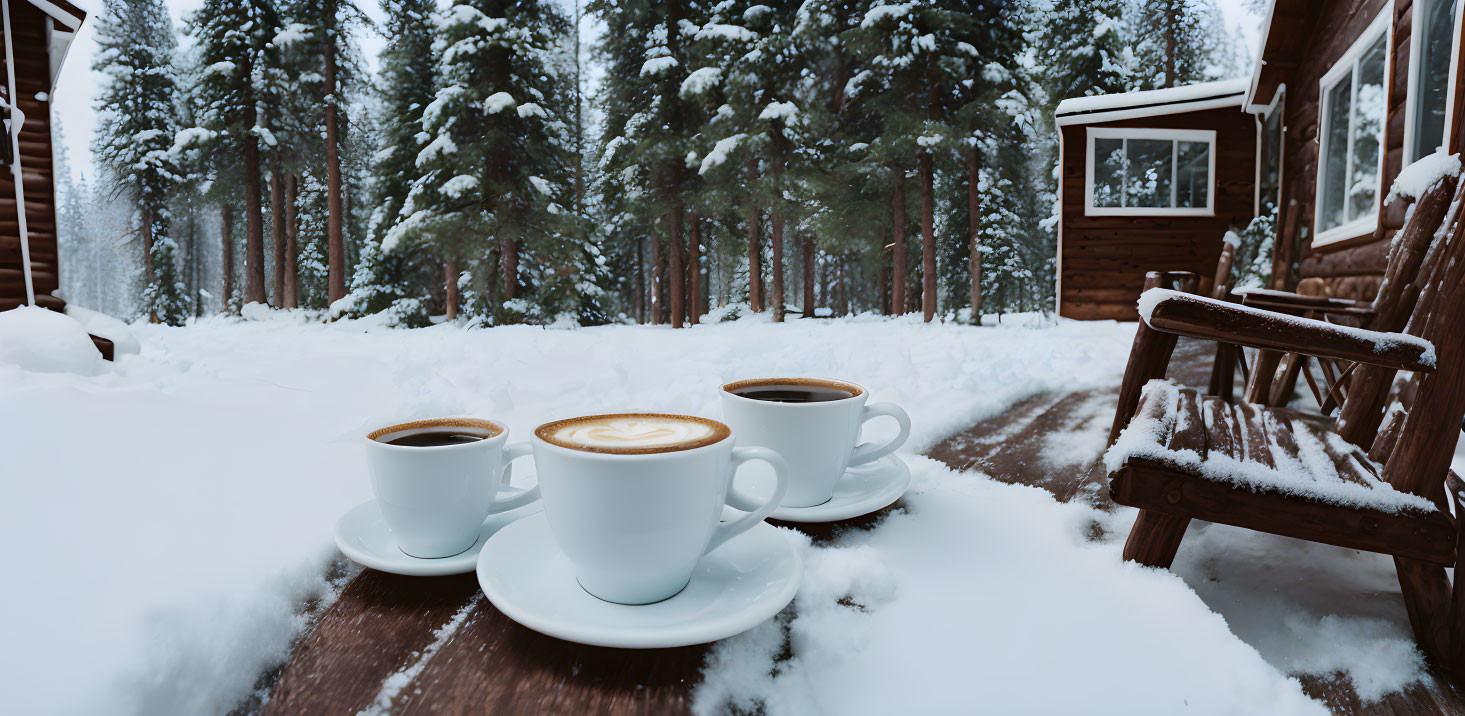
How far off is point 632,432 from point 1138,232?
8.00 m

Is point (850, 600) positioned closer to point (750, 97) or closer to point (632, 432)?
point (632, 432)

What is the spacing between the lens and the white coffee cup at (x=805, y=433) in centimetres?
75

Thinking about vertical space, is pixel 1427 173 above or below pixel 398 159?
A: below

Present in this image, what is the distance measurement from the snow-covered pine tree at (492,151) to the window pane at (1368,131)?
330 inches

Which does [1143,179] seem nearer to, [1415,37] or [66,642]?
[1415,37]

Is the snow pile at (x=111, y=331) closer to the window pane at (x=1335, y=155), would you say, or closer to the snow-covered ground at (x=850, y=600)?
the snow-covered ground at (x=850, y=600)

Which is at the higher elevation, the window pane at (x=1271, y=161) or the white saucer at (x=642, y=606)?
the window pane at (x=1271, y=161)

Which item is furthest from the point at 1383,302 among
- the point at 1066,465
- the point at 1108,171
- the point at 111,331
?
the point at 1108,171

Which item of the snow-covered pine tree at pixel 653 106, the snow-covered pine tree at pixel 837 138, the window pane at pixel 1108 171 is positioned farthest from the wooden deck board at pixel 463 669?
the snow-covered pine tree at pixel 653 106

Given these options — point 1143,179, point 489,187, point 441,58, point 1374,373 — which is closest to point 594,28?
point 441,58

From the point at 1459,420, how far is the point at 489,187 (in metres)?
9.84

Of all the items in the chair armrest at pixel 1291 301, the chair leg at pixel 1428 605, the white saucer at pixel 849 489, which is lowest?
the chair leg at pixel 1428 605

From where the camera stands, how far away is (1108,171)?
7070 mm

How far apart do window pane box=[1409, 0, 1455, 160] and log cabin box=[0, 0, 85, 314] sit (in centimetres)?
737
